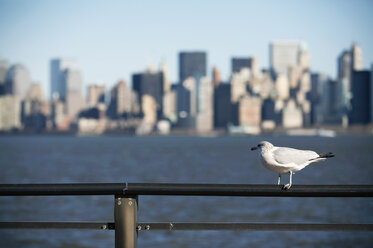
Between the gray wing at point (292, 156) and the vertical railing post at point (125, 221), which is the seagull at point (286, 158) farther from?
the vertical railing post at point (125, 221)

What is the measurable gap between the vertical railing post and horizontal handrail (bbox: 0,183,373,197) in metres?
0.05

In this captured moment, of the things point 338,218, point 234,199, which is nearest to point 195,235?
point 338,218

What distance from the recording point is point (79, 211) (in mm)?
35906

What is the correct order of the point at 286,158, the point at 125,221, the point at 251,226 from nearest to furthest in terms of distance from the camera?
the point at 251,226 → the point at 125,221 → the point at 286,158

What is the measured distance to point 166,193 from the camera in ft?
16.0

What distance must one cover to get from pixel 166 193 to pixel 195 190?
0.61ft

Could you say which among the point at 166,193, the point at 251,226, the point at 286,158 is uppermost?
the point at 286,158

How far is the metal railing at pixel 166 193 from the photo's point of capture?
4773 millimetres

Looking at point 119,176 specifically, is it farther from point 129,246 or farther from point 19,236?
point 129,246

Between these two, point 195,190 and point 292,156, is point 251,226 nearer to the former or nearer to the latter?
point 195,190

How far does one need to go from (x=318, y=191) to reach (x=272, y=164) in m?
0.76

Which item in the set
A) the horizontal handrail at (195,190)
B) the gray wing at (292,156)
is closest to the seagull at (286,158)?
the gray wing at (292,156)

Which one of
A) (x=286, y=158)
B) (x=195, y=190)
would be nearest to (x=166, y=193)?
(x=195, y=190)

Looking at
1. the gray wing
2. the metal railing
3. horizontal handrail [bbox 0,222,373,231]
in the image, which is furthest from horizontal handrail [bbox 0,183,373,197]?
the gray wing
